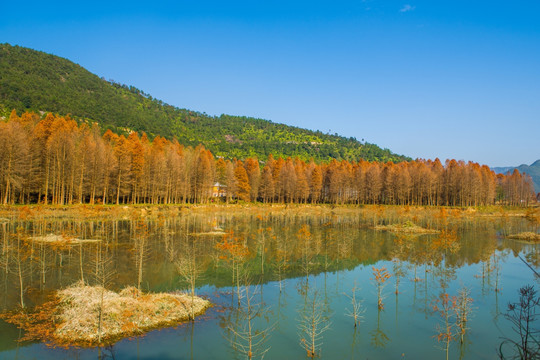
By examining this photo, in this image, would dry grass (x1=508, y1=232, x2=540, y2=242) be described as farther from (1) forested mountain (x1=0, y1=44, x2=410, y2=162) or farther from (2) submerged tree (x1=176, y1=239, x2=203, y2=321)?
(1) forested mountain (x1=0, y1=44, x2=410, y2=162)

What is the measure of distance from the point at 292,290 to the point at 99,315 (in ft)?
31.9

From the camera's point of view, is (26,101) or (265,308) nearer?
(265,308)

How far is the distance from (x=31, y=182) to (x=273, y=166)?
54.4 metres

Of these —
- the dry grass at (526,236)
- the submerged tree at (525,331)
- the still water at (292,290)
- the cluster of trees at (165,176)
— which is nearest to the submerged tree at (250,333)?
the still water at (292,290)

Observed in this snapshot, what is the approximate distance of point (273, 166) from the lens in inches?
3529

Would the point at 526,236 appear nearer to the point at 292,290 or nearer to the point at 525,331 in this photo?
the point at 292,290

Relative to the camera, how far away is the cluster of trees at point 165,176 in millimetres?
49500

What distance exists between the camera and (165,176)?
6631 centimetres

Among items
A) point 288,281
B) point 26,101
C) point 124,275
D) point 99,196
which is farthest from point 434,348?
point 26,101

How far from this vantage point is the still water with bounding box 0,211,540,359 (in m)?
11.6

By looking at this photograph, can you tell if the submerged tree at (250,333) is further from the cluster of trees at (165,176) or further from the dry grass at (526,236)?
the cluster of trees at (165,176)

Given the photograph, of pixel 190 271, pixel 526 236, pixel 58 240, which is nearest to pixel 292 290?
pixel 190 271

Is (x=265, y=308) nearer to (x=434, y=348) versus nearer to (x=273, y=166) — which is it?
(x=434, y=348)

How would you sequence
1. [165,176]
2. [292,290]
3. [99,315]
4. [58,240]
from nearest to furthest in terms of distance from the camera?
[99,315] < [292,290] < [58,240] < [165,176]
